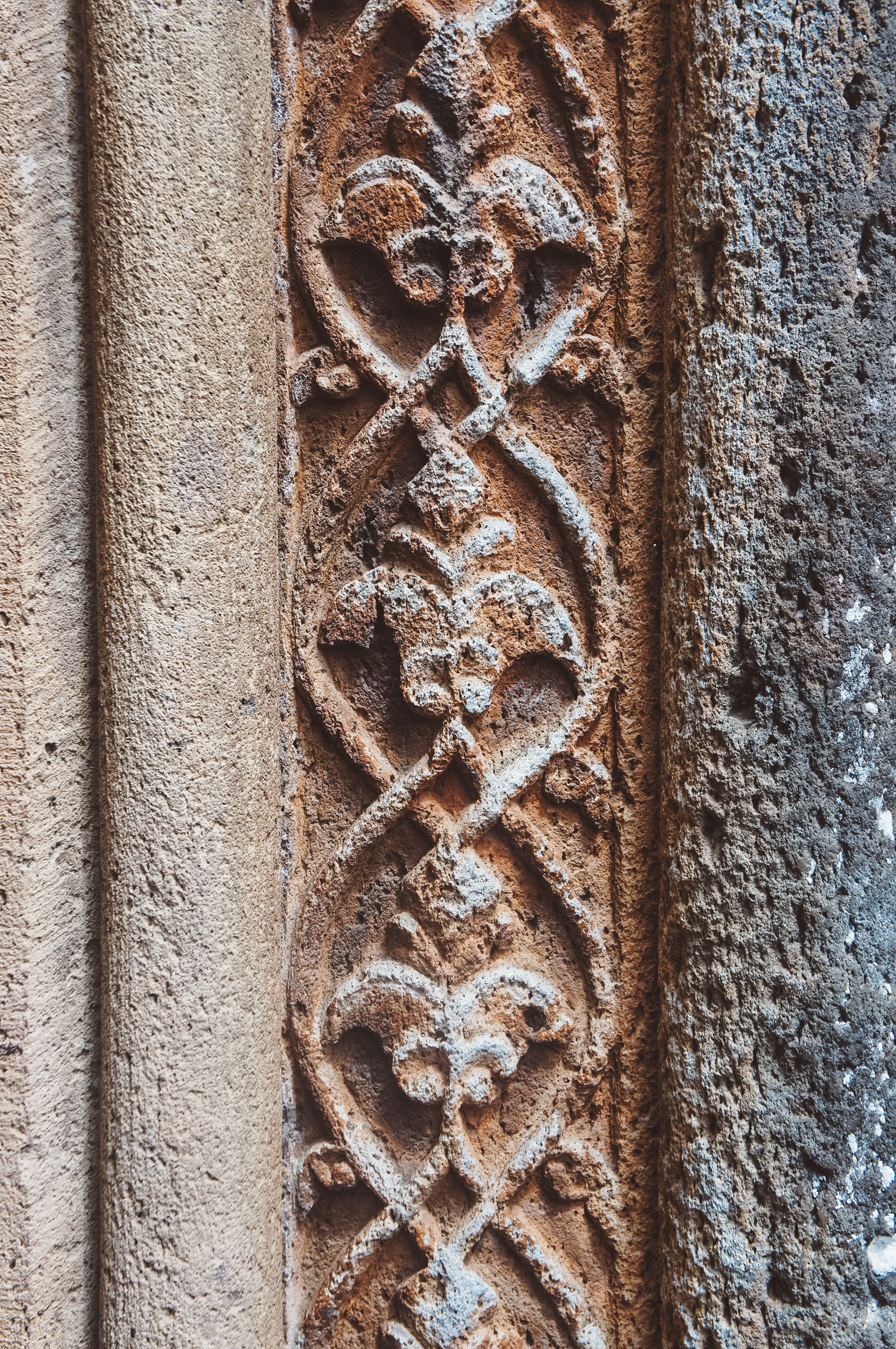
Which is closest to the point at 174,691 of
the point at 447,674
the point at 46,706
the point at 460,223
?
the point at 46,706

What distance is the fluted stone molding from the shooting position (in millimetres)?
658

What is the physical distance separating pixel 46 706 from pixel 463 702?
13.9 inches

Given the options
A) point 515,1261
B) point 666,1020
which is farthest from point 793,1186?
point 515,1261

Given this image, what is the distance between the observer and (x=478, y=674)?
731 millimetres

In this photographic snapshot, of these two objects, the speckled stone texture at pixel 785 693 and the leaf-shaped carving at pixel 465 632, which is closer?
the speckled stone texture at pixel 785 693

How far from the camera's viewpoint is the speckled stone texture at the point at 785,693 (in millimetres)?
625

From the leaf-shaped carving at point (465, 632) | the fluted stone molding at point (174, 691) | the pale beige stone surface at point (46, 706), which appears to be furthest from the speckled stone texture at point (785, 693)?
the pale beige stone surface at point (46, 706)

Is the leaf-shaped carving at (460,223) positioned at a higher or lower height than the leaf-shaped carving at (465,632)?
higher

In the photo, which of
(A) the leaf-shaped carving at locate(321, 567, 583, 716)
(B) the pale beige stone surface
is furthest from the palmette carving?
(B) the pale beige stone surface

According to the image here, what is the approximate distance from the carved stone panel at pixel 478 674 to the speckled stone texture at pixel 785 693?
7cm

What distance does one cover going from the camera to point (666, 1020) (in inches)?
27.2

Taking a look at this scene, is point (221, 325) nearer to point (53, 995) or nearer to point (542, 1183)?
point (53, 995)

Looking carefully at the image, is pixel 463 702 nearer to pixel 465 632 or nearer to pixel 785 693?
pixel 465 632

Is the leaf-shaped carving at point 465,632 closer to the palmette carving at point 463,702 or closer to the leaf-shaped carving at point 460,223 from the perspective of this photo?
the palmette carving at point 463,702
